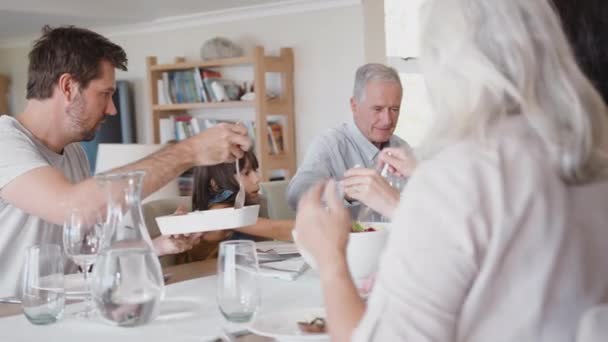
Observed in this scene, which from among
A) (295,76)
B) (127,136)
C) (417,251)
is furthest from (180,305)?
(127,136)

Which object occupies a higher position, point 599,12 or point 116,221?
point 599,12

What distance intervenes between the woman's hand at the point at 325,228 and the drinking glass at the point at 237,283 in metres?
0.25

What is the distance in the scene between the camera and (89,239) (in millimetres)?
1562

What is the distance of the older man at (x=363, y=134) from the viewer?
120 inches

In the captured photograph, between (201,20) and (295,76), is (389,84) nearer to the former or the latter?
(295,76)

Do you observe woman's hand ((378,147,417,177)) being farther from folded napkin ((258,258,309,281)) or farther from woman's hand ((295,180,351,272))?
woman's hand ((295,180,351,272))

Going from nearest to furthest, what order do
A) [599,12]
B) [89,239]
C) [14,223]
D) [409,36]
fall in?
[599,12] < [89,239] < [14,223] < [409,36]

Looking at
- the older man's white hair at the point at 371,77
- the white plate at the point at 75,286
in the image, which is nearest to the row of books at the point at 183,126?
the older man's white hair at the point at 371,77

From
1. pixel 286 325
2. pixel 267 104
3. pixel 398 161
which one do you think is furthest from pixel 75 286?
pixel 267 104

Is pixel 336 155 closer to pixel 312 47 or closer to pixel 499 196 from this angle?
pixel 499 196

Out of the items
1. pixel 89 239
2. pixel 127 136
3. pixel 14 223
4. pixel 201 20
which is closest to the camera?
pixel 89 239

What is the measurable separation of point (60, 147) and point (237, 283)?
46.0 inches

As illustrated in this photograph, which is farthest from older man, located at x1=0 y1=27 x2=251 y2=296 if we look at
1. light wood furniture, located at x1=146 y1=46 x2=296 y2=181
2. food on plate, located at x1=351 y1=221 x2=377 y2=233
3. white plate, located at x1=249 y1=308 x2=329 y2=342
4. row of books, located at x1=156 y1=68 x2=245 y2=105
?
row of books, located at x1=156 y1=68 x2=245 y2=105

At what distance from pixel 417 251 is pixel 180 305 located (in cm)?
78
